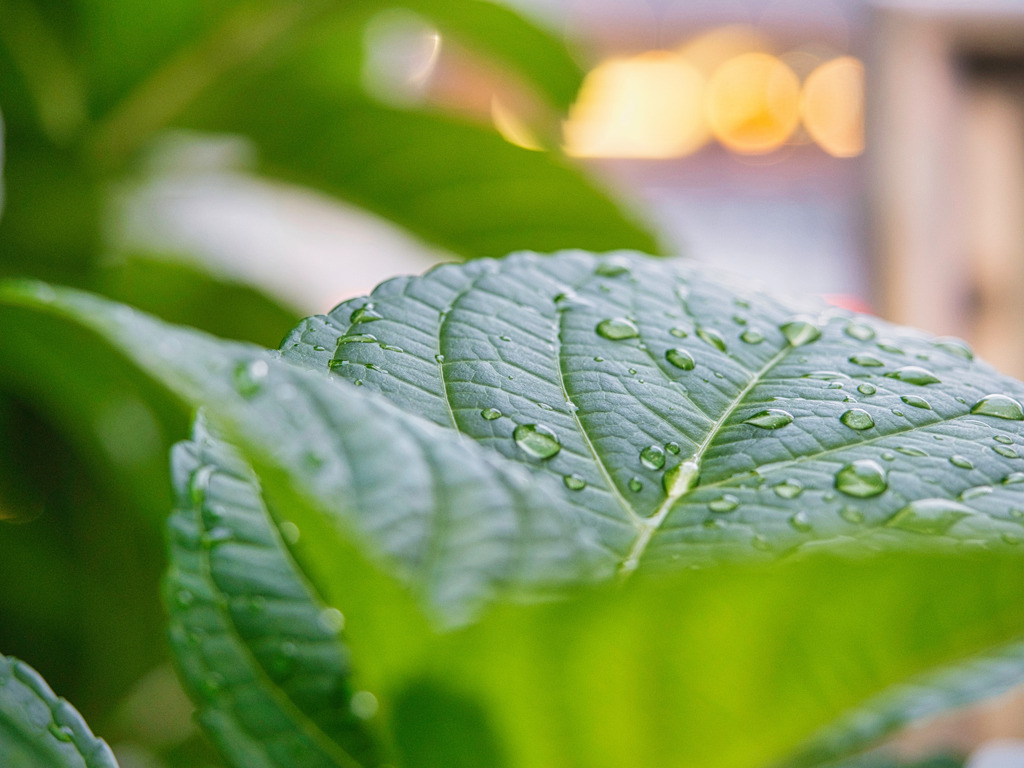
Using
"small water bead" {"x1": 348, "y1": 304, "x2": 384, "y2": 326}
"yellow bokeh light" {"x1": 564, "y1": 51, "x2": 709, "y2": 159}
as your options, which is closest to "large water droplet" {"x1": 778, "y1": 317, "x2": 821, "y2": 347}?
"small water bead" {"x1": 348, "y1": 304, "x2": 384, "y2": 326}

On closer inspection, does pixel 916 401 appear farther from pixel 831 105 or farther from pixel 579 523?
pixel 831 105

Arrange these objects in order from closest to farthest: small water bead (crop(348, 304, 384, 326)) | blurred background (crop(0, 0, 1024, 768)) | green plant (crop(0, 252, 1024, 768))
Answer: green plant (crop(0, 252, 1024, 768)) → small water bead (crop(348, 304, 384, 326)) → blurred background (crop(0, 0, 1024, 768))

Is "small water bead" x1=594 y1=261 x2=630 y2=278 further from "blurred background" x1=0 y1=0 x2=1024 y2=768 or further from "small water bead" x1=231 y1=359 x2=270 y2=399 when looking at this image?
"blurred background" x1=0 y1=0 x2=1024 y2=768

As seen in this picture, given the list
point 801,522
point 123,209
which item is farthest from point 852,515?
point 123,209

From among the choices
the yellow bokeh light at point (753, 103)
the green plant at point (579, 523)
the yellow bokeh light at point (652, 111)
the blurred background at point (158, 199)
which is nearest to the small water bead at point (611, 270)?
the green plant at point (579, 523)

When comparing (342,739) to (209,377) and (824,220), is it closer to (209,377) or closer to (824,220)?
(209,377)

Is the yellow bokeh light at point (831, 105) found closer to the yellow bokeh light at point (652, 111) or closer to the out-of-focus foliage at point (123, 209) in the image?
the yellow bokeh light at point (652, 111)
